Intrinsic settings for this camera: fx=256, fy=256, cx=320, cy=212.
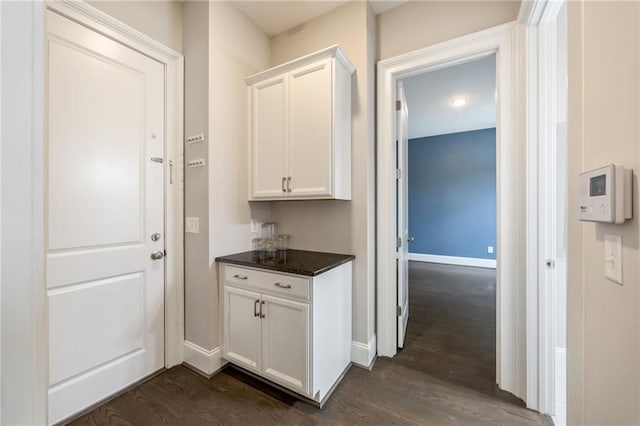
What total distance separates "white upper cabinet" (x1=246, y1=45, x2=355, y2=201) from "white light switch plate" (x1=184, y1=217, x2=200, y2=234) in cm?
46

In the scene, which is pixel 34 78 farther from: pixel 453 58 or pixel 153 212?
pixel 453 58

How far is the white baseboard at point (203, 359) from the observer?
6.12 feet

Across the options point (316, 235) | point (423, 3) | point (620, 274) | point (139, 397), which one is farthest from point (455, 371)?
point (423, 3)

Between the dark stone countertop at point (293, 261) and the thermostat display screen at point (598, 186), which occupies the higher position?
the thermostat display screen at point (598, 186)

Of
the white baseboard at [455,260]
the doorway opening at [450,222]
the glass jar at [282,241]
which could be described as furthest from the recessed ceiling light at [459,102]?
the glass jar at [282,241]

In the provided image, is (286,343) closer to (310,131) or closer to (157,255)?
(157,255)

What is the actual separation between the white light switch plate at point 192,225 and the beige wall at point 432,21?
1.98 meters

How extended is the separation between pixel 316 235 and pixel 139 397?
159 centimetres

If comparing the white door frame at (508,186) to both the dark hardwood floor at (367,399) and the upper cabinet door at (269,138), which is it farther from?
the upper cabinet door at (269,138)

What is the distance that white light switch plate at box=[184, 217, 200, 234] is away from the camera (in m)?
1.93

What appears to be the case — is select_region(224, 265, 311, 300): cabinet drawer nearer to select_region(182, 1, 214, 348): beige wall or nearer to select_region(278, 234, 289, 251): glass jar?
select_region(182, 1, 214, 348): beige wall

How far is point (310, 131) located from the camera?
187cm

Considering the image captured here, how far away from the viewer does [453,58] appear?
1.83m

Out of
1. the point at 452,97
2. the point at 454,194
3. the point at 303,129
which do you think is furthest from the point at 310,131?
the point at 454,194
